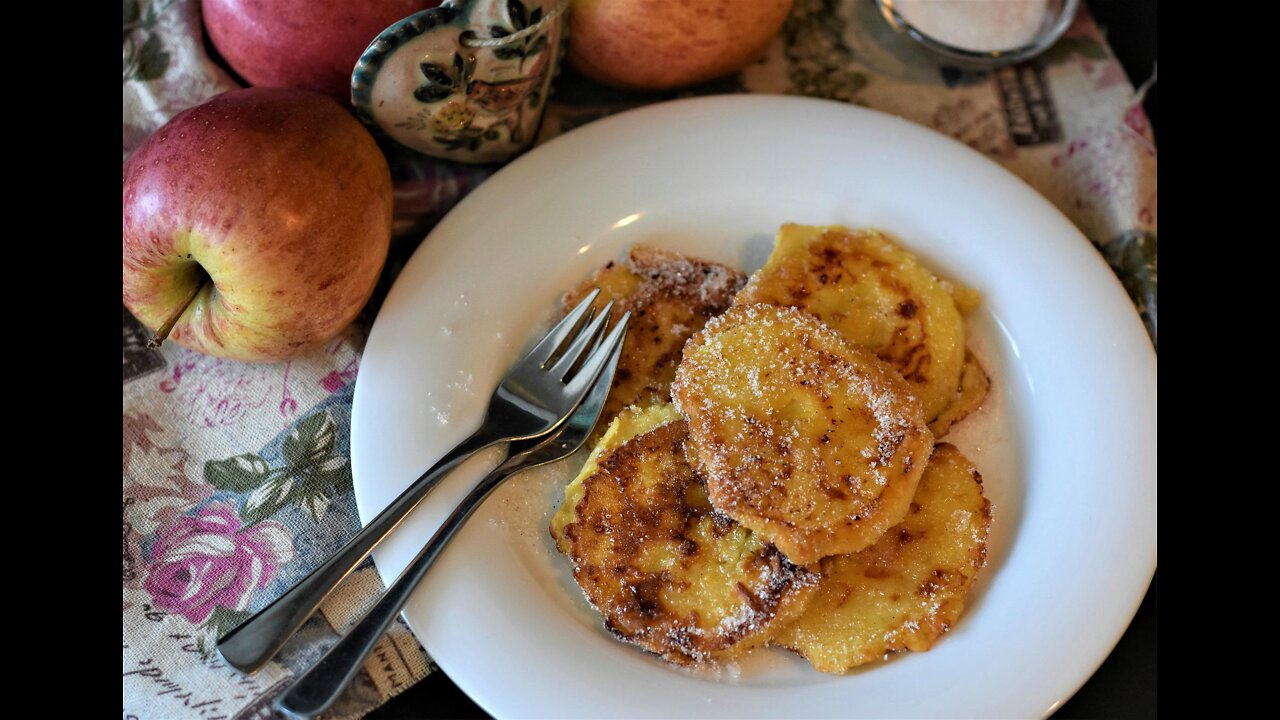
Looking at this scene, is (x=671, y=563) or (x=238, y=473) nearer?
(x=671, y=563)

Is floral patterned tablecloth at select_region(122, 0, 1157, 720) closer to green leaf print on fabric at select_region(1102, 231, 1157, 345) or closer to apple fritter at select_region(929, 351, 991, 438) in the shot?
green leaf print on fabric at select_region(1102, 231, 1157, 345)

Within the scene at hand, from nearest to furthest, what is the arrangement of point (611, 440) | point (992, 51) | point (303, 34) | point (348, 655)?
point (348, 655)
point (611, 440)
point (303, 34)
point (992, 51)

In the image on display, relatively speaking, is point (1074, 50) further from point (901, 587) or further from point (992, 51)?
point (901, 587)

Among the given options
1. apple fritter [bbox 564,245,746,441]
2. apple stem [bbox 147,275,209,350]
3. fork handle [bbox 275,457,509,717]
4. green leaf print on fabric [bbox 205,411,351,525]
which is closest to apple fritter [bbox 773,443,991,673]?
apple fritter [bbox 564,245,746,441]

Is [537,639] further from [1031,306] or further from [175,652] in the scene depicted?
[1031,306]

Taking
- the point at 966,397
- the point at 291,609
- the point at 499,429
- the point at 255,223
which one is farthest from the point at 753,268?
the point at 291,609

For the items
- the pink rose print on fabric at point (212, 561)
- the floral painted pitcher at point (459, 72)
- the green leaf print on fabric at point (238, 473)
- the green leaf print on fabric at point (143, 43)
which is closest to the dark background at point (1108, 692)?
the pink rose print on fabric at point (212, 561)

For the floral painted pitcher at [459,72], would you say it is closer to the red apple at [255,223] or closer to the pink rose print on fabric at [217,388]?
the red apple at [255,223]
